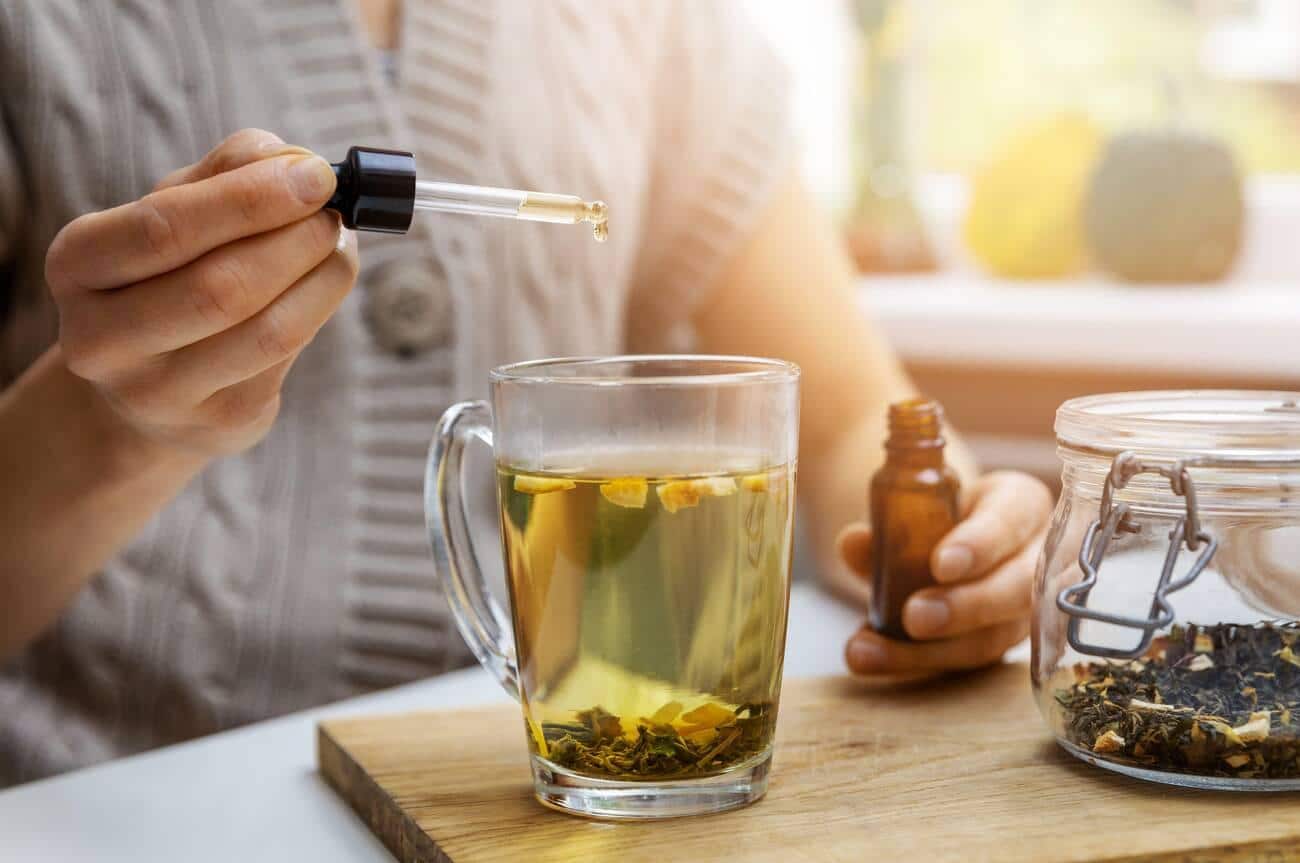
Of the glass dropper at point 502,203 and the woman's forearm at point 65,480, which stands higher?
the glass dropper at point 502,203

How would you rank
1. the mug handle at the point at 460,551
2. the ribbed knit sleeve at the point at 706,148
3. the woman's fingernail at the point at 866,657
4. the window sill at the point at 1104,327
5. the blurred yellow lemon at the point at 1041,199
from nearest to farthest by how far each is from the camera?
the mug handle at the point at 460,551 < the woman's fingernail at the point at 866,657 < the ribbed knit sleeve at the point at 706,148 < the window sill at the point at 1104,327 < the blurred yellow lemon at the point at 1041,199

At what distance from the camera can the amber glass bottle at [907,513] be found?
31.0 inches

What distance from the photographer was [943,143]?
2146 mm

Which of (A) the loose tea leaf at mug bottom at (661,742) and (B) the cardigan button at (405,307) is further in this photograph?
(B) the cardigan button at (405,307)

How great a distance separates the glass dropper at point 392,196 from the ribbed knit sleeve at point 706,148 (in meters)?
0.63

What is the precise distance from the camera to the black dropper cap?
579mm

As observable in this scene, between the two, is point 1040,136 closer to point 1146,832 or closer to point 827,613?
point 827,613

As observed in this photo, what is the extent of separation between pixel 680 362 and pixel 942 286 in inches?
55.1

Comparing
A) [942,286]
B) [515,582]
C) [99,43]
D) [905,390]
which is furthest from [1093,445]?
[942,286]

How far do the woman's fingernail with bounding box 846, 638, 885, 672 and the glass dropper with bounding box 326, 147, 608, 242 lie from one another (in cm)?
32

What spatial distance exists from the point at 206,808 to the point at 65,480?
231mm

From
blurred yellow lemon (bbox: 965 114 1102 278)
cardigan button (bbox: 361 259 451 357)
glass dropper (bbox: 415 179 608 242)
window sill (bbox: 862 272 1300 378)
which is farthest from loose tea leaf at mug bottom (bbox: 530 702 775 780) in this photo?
blurred yellow lemon (bbox: 965 114 1102 278)

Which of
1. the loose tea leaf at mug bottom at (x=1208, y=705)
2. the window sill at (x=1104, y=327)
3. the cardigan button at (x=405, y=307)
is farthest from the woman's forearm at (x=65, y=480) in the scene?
the window sill at (x=1104, y=327)

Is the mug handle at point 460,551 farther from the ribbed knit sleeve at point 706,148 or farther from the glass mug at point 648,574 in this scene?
the ribbed knit sleeve at point 706,148
